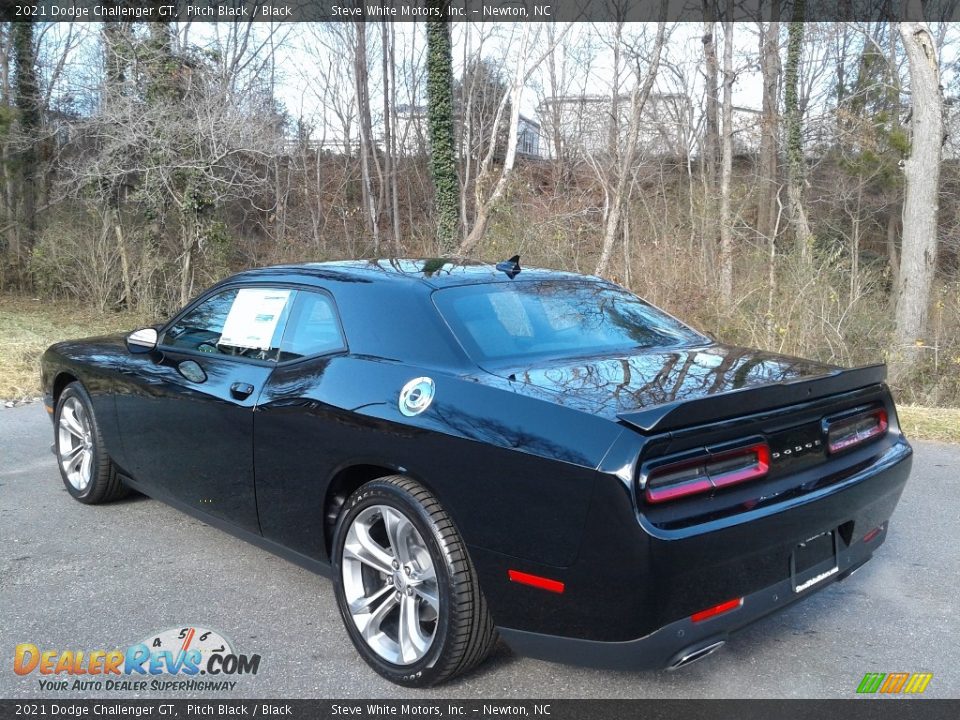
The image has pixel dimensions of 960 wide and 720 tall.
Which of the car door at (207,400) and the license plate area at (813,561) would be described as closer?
the license plate area at (813,561)

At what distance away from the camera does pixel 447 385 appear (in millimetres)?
3074

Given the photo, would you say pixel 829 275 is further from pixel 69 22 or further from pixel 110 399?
pixel 69 22

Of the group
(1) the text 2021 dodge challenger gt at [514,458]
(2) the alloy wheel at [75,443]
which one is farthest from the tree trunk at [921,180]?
(2) the alloy wheel at [75,443]

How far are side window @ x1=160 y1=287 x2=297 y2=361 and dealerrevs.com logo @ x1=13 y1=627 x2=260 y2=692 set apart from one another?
125 cm

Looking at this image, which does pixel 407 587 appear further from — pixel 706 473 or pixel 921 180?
pixel 921 180

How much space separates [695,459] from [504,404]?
25.0 inches

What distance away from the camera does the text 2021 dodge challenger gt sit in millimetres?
2600

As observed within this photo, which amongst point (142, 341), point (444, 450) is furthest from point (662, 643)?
point (142, 341)

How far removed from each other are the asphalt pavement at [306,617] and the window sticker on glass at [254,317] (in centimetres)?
113

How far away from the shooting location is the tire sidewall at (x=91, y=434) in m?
5.01

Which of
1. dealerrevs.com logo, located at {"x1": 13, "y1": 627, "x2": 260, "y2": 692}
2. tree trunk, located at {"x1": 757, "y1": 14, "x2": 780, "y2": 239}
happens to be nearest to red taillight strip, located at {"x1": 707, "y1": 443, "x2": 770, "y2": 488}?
dealerrevs.com logo, located at {"x1": 13, "y1": 627, "x2": 260, "y2": 692}

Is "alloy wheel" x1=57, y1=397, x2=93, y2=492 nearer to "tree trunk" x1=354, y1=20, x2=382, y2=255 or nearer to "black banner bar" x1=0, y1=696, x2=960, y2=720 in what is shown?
"black banner bar" x1=0, y1=696, x2=960, y2=720

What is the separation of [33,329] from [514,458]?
15.8 metres

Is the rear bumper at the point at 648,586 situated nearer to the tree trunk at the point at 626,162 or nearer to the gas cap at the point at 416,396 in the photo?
the gas cap at the point at 416,396
